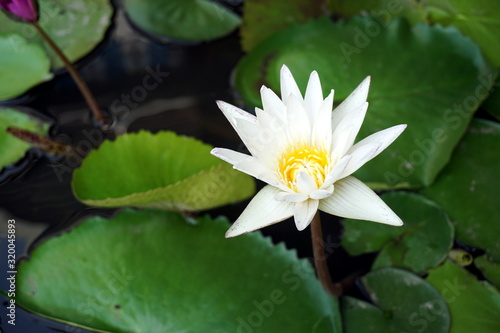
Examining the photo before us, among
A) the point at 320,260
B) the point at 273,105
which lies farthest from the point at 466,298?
the point at 273,105

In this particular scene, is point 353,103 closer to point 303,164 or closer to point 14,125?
point 303,164

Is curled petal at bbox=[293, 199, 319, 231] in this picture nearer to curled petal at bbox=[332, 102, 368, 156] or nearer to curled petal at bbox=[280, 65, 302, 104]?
curled petal at bbox=[332, 102, 368, 156]

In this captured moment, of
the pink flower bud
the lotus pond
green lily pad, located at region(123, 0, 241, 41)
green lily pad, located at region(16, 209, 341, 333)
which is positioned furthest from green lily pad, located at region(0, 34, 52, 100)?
green lily pad, located at region(16, 209, 341, 333)

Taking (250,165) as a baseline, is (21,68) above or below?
below

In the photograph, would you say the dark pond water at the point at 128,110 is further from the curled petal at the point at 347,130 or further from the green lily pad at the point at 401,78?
the curled petal at the point at 347,130

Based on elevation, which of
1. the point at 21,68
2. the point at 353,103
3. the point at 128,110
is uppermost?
the point at 353,103

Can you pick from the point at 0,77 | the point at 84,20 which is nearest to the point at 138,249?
the point at 0,77

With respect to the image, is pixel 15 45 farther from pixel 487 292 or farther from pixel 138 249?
pixel 487 292
